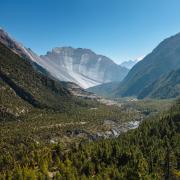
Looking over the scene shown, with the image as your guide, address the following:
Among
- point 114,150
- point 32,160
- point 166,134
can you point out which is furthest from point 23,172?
point 166,134

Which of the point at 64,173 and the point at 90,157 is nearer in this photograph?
the point at 64,173

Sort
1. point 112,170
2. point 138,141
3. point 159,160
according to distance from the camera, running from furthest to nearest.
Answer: point 138,141
point 159,160
point 112,170

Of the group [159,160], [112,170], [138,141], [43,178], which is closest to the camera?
[43,178]

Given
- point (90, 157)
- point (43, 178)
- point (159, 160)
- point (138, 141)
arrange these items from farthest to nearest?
point (138, 141) → point (90, 157) → point (159, 160) → point (43, 178)

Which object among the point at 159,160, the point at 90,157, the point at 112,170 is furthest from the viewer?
the point at 90,157

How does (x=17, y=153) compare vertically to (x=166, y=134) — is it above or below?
below

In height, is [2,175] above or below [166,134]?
below

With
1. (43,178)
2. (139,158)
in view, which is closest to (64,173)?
(43,178)

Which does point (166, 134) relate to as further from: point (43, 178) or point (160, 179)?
point (43, 178)

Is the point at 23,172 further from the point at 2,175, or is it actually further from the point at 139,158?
the point at 139,158
